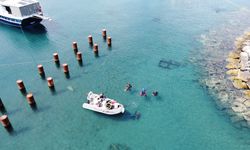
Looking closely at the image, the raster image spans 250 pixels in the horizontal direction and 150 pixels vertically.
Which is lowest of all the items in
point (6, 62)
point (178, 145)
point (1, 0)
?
point (178, 145)

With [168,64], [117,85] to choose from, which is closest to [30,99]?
[117,85]

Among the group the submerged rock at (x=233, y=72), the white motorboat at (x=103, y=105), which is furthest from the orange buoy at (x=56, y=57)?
the submerged rock at (x=233, y=72)

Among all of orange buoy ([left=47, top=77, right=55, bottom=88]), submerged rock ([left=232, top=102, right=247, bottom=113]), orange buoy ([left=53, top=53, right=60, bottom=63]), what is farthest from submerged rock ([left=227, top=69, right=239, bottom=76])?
orange buoy ([left=53, top=53, right=60, bottom=63])

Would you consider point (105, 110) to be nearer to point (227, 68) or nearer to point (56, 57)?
point (56, 57)

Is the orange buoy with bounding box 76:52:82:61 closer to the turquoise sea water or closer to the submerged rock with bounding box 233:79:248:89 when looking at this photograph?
the turquoise sea water

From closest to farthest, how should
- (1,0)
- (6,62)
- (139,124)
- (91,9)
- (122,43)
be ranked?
1. (139,124)
2. (6,62)
3. (122,43)
4. (1,0)
5. (91,9)

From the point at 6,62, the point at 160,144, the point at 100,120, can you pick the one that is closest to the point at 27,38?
→ the point at 6,62

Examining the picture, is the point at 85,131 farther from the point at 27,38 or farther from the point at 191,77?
the point at 27,38

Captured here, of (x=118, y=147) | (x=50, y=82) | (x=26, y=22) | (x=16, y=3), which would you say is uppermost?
(x=16, y=3)
